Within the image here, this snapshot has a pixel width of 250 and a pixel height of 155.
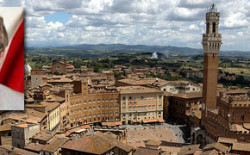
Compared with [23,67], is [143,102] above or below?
below

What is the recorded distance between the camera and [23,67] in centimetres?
633

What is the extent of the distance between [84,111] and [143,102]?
1151 centimetres

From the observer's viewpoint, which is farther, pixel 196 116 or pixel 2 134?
pixel 196 116

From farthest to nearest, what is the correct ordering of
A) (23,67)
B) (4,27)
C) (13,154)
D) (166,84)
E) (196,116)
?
(166,84), (196,116), (13,154), (23,67), (4,27)

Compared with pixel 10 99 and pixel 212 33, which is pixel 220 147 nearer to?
pixel 212 33

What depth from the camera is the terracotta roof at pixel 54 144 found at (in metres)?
27.2

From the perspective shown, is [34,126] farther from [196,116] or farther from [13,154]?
[196,116]

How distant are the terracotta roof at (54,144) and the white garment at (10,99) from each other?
21953mm

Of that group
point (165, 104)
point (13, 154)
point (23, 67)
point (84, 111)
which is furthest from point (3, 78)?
point (165, 104)

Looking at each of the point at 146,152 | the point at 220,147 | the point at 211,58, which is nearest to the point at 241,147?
the point at 220,147

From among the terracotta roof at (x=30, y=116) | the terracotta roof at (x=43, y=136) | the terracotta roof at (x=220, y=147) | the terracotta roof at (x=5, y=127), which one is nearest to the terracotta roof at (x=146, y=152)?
the terracotta roof at (x=220, y=147)

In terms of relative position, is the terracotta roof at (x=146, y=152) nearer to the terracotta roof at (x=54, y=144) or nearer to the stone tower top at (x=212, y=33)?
the terracotta roof at (x=54, y=144)

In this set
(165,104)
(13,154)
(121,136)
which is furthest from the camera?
(165,104)

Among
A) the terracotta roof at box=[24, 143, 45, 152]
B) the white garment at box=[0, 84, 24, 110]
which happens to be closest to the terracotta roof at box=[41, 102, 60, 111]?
the terracotta roof at box=[24, 143, 45, 152]
